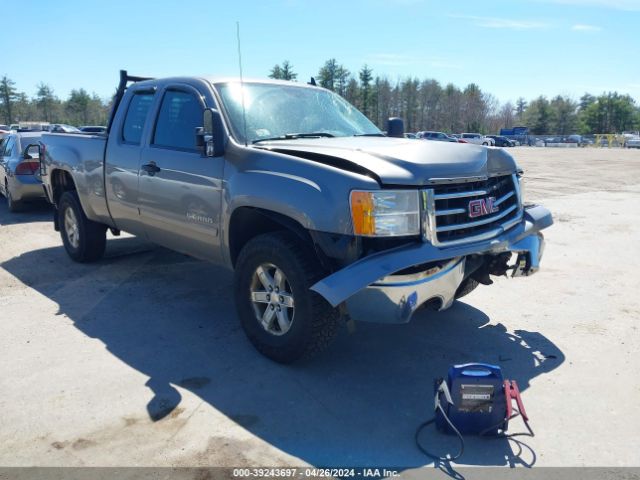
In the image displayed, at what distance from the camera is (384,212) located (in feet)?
11.0

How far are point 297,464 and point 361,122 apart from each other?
347 centimetres

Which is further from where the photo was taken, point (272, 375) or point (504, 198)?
point (504, 198)

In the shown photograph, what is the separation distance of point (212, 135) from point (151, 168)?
3.55 ft

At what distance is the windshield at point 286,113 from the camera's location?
4.49 m

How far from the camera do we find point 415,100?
369 ft

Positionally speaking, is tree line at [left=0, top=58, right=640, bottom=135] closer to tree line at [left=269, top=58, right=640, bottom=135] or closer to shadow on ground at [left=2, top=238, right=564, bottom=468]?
tree line at [left=269, top=58, right=640, bottom=135]

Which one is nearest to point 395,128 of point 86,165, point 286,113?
point 286,113

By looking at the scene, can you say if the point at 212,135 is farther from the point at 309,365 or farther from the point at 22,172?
the point at 22,172

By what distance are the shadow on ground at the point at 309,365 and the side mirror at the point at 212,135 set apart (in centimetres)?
151

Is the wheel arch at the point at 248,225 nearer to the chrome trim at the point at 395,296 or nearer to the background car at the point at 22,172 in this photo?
the chrome trim at the point at 395,296

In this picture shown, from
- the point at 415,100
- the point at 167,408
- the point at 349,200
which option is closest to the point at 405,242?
the point at 349,200

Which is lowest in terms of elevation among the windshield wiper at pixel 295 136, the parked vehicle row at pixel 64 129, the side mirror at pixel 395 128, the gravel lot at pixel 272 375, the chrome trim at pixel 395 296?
the gravel lot at pixel 272 375

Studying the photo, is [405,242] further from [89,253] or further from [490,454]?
[89,253]

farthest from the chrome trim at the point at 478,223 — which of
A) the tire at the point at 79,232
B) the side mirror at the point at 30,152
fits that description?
the side mirror at the point at 30,152
